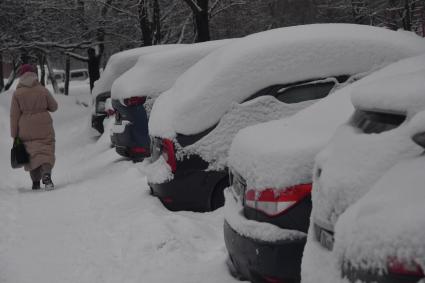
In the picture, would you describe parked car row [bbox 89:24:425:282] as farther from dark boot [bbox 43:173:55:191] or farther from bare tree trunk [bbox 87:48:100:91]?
bare tree trunk [bbox 87:48:100:91]

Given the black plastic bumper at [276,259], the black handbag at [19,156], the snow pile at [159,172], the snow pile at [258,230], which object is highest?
the snow pile at [258,230]

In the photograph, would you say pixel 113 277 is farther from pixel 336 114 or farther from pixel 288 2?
pixel 288 2

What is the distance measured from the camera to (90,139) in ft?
49.4

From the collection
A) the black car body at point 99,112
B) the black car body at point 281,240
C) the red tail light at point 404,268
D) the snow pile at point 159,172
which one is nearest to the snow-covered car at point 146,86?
the snow pile at point 159,172

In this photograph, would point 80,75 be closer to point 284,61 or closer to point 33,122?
point 33,122

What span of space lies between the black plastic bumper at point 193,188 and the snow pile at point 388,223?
348 centimetres

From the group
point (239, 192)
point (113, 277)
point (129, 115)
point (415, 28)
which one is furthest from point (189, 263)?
point (415, 28)

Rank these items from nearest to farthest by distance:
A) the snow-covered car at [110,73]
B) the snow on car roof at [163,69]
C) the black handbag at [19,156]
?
the snow on car roof at [163,69] < the black handbag at [19,156] < the snow-covered car at [110,73]

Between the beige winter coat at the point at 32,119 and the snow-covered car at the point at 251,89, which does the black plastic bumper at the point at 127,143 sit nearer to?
the beige winter coat at the point at 32,119

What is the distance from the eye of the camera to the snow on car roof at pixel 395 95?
2.47 meters

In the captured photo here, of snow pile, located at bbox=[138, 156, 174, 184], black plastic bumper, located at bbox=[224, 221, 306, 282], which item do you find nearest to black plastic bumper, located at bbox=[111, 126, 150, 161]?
snow pile, located at bbox=[138, 156, 174, 184]

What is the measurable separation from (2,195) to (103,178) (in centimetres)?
142

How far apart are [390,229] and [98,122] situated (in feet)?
40.3

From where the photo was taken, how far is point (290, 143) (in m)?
3.62
